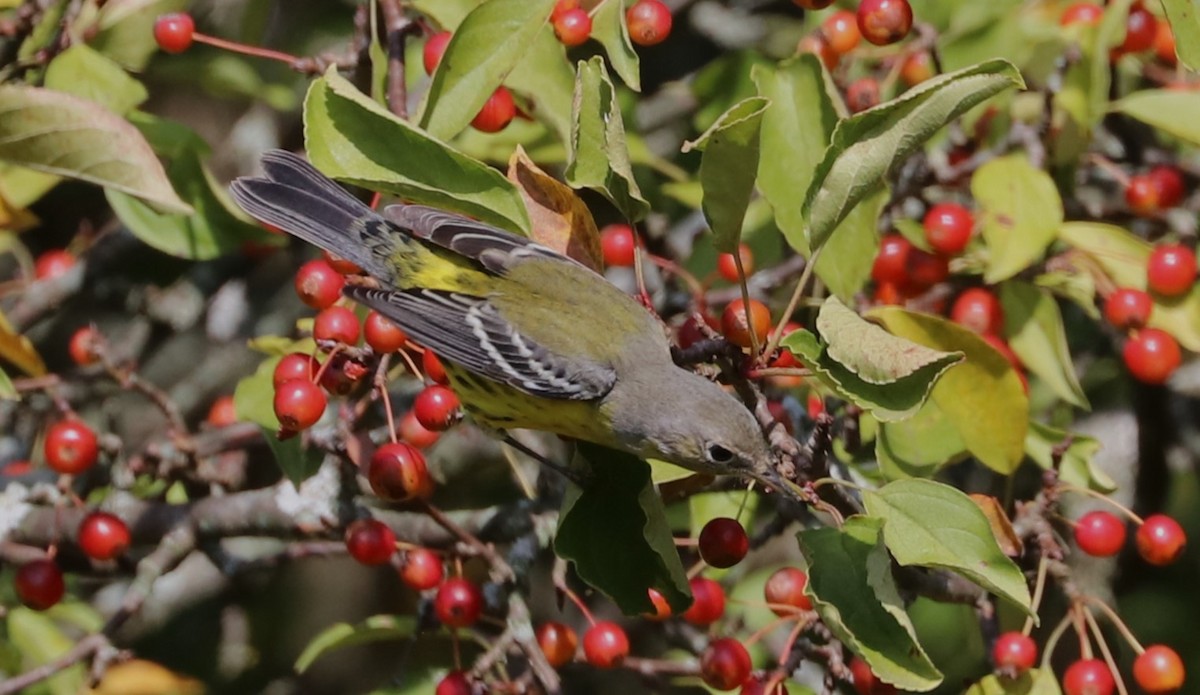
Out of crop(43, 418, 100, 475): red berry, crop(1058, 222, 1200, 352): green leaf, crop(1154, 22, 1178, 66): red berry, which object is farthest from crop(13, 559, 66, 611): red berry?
crop(1154, 22, 1178, 66): red berry

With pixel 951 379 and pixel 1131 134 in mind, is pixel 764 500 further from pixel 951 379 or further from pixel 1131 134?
pixel 1131 134

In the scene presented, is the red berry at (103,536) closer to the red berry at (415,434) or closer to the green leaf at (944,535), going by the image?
the red berry at (415,434)

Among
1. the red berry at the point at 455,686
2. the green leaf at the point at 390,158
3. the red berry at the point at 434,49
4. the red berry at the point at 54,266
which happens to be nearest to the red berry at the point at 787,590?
the red berry at the point at 455,686

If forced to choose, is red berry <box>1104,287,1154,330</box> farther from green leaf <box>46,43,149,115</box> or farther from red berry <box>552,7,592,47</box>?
green leaf <box>46,43,149,115</box>

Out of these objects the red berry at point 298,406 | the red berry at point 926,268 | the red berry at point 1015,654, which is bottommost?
the red berry at point 1015,654

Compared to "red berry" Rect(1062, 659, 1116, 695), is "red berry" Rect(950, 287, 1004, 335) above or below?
above

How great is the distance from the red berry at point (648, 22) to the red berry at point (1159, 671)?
5.48 feet

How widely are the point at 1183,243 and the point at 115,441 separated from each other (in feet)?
9.20

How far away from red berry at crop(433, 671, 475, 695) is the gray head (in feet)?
1.91

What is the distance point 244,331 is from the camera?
4.79 m

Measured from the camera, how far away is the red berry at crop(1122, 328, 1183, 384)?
3.47m

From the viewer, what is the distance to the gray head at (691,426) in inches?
106

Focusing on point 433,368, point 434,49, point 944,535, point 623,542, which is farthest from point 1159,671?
point 434,49

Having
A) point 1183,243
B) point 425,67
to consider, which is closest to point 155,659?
point 425,67
